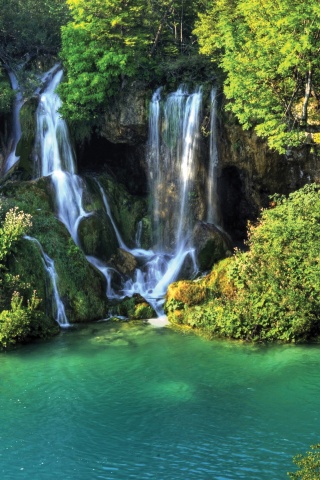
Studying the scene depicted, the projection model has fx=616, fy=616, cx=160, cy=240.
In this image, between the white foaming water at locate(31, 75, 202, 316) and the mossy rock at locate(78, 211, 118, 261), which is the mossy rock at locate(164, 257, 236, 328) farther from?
the mossy rock at locate(78, 211, 118, 261)

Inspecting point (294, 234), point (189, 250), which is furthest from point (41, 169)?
point (294, 234)

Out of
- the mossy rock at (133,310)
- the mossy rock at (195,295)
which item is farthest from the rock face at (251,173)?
the mossy rock at (133,310)

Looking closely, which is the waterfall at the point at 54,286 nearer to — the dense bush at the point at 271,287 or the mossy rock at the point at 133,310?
the mossy rock at the point at 133,310

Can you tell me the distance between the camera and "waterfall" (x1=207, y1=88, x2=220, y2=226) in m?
22.0

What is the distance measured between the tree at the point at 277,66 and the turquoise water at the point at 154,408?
670 centimetres

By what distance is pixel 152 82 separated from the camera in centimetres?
2345

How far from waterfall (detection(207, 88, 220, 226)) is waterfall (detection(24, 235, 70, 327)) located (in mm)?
6696

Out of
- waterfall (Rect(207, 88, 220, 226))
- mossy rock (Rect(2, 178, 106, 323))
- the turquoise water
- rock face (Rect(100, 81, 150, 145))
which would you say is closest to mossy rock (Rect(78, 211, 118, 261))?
mossy rock (Rect(2, 178, 106, 323))

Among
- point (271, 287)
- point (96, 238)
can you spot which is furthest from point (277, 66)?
point (96, 238)

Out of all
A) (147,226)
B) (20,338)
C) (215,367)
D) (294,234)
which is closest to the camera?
(215,367)

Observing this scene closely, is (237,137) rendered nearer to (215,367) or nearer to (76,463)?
(215,367)

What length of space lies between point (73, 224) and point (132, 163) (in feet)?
14.2

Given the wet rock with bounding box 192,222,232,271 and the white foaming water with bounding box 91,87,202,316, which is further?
→ the white foaming water with bounding box 91,87,202,316

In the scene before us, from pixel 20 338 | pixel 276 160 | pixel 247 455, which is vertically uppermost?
pixel 276 160
